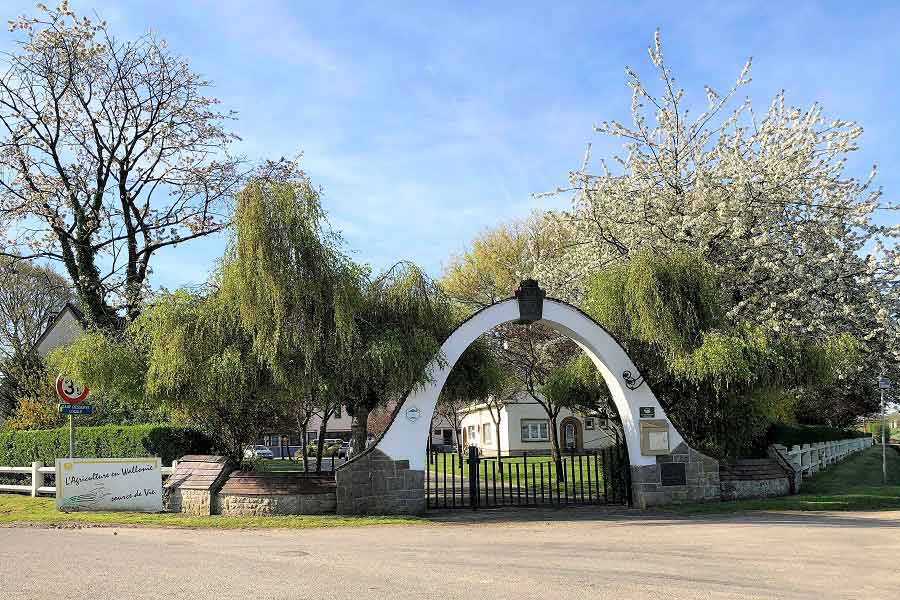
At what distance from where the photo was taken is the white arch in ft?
A: 50.8

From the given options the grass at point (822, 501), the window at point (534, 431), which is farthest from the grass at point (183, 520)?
the window at point (534, 431)

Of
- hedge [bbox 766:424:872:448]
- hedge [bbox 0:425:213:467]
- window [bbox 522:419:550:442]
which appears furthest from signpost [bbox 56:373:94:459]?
window [bbox 522:419:550:442]

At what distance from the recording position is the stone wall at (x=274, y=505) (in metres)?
14.8

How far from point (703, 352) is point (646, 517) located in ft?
11.7

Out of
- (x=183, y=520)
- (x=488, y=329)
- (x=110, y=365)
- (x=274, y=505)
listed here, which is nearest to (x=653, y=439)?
(x=488, y=329)

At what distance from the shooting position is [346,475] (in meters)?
15.1

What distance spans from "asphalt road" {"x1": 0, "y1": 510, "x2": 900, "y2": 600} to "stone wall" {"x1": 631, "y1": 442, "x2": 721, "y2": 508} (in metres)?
2.55

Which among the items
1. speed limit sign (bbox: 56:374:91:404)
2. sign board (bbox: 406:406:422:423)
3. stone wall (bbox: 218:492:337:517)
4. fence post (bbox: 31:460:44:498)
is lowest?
stone wall (bbox: 218:492:337:517)

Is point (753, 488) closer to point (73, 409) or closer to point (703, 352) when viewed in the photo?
point (703, 352)

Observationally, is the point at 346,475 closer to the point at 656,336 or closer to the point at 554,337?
the point at 656,336

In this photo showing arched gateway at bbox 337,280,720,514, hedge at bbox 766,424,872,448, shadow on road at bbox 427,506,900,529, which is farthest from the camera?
hedge at bbox 766,424,872,448

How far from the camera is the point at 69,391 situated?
54.4 feet

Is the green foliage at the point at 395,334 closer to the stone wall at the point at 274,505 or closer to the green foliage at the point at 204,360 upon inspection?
the green foliage at the point at 204,360

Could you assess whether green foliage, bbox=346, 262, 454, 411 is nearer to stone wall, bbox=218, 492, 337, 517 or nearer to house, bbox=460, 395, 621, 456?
stone wall, bbox=218, 492, 337, 517
